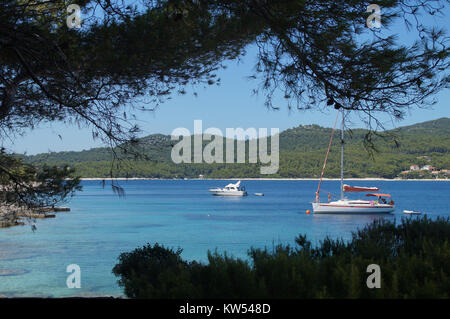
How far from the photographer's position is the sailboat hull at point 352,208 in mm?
38656

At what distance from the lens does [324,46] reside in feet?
17.9

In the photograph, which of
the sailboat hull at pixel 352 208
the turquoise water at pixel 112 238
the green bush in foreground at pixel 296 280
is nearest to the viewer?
the green bush in foreground at pixel 296 280

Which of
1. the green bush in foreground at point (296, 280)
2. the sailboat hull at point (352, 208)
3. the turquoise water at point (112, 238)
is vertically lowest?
the turquoise water at point (112, 238)

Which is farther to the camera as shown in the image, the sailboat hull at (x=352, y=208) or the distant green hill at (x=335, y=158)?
the distant green hill at (x=335, y=158)

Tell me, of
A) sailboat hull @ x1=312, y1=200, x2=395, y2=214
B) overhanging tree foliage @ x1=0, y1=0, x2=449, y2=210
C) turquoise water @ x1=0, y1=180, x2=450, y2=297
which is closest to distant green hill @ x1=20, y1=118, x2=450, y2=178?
sailboat hull @ x1=312, y1=200, x2=395, y2=214

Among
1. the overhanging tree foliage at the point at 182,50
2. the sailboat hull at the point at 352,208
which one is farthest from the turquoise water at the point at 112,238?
the overhanging tree foliage at the point at 182,50

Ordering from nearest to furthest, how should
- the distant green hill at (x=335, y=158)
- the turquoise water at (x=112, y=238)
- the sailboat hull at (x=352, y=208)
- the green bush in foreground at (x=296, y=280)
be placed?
the green bush in foreground at (x=296, y=280) → the turquoise water at (x=112, y=238) → the sailboat hull at (x=352, y=208) → the distant green hill at (x=335, y=158)

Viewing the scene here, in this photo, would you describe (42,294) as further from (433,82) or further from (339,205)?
(339,205)

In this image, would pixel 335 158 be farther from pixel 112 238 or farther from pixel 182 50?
pixel 182 50

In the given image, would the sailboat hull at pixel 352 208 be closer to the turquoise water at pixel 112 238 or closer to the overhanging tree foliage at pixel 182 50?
the turquoise water at pixel 112 238

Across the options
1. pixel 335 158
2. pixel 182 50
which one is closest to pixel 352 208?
pixel 182 50

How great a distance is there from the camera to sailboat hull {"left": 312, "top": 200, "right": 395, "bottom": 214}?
38.7 metres

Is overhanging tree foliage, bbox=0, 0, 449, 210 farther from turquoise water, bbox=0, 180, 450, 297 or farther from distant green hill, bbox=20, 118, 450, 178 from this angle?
distant green hill, bbox=20, 118, 450, 178
